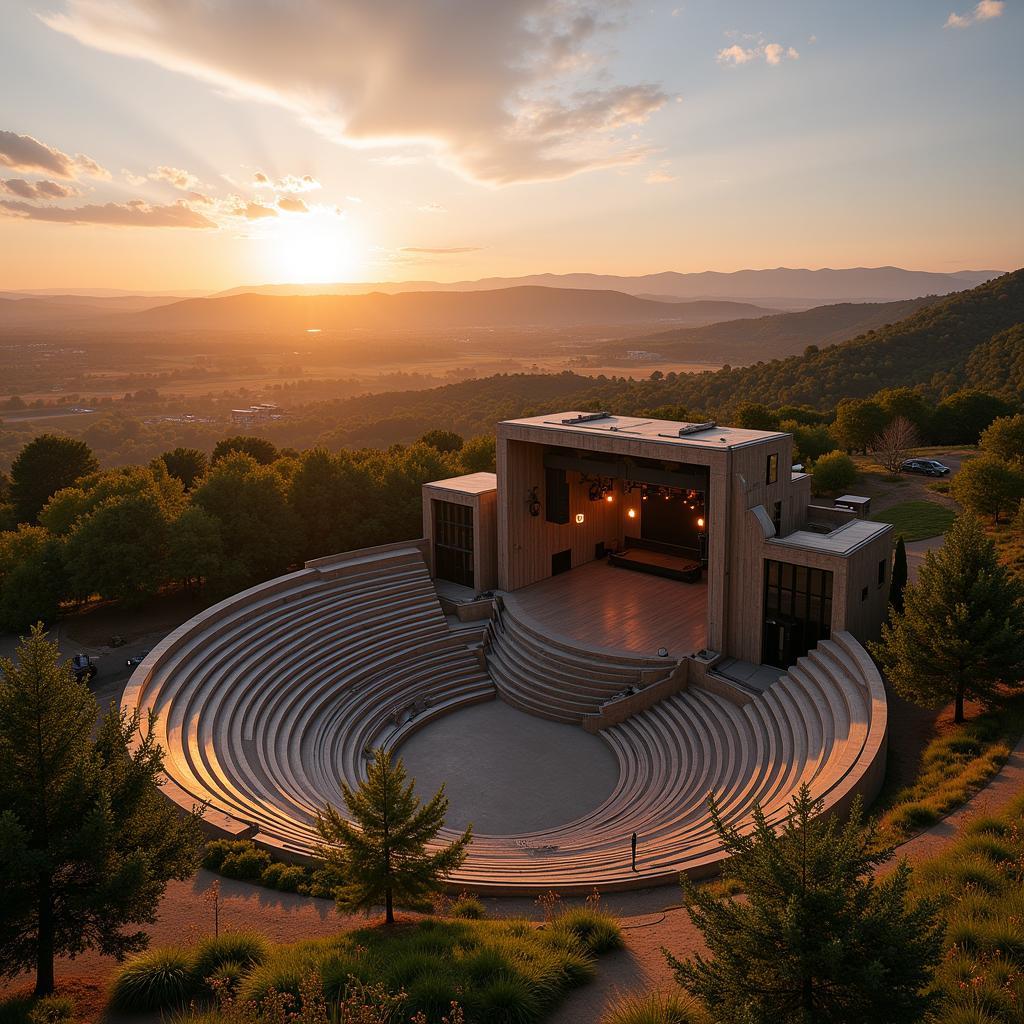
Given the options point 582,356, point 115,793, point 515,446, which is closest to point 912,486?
point 515,446

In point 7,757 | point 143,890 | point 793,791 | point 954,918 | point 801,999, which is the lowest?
point 793,791

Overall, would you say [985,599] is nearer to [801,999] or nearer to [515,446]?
[801,999]

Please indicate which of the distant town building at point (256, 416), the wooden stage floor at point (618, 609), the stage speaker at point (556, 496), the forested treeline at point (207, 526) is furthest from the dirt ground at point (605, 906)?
the distant town building at point (256, 416)

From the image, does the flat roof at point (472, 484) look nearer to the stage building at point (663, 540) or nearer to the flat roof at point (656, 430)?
the stage building at point (663, 540)

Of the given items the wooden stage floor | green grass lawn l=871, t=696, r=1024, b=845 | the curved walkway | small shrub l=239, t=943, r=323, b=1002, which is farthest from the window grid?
small shrub l=239, t=943, r=323, b=1002

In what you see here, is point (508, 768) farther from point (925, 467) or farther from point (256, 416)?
point (256, 416)

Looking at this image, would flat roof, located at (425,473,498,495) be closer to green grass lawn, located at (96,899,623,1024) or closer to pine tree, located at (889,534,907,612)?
pine tree, located at (889,534,907,612)

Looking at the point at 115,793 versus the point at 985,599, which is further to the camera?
the point at 985,599
